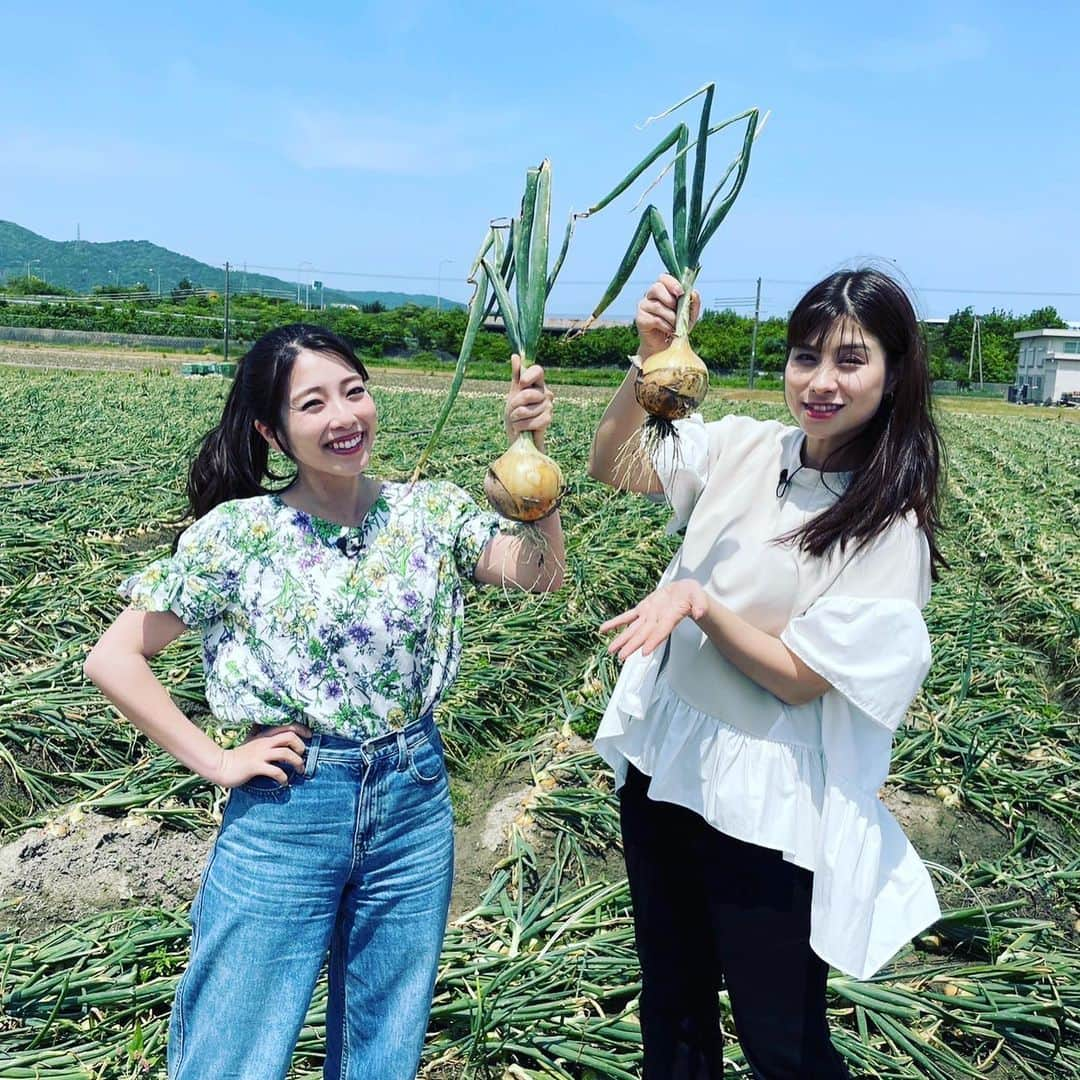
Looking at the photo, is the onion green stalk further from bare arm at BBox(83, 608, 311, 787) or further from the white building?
the white building

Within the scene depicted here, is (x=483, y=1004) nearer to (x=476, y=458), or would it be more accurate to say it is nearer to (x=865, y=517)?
(x=865, y=517)

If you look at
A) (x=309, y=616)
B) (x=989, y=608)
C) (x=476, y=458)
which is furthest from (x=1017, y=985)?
(x=476, y=458)

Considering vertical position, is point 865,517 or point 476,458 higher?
point 865,517

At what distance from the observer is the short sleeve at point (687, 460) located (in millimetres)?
1629

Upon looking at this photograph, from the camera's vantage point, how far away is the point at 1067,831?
11.5ft

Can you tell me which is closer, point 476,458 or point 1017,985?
point 1017,985

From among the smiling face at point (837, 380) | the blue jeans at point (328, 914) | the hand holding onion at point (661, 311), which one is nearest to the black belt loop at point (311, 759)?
the blue jeans at point (328, 914)

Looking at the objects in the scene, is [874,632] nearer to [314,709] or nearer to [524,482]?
[524,482]

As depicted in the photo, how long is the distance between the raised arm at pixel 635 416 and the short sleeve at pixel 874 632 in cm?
38

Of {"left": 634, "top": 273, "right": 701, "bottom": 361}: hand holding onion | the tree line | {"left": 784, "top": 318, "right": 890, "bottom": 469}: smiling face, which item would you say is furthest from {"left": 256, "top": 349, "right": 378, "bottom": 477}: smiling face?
the tree line

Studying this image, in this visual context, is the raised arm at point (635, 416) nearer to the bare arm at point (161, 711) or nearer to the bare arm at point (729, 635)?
the bare arm at point (729, 635)

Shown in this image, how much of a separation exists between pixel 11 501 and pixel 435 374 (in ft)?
104

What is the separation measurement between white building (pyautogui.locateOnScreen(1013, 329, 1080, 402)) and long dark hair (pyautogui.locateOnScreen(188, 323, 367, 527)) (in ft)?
167

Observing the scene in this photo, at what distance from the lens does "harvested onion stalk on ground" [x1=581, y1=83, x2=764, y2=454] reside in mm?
1414
